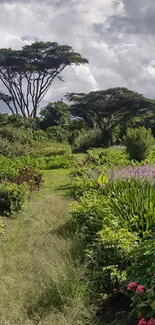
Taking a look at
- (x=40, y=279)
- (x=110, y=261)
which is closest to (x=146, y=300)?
(x=110, y=261)

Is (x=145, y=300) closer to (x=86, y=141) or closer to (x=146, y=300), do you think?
(x=146, y=300)

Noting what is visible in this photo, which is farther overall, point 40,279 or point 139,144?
point 139,144

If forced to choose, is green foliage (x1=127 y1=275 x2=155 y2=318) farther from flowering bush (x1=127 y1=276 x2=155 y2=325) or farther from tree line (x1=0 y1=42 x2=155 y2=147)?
tree line (x1=0 y1=42 x2=155 y2=147)

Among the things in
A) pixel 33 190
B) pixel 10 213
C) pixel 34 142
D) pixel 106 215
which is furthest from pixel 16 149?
pixel 106 215

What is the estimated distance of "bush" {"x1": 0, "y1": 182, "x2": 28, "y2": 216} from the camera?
774 cm

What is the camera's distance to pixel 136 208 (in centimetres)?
486

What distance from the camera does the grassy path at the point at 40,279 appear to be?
3.25m

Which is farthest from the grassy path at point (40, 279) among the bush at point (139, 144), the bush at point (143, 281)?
the bush at point (139, 144)

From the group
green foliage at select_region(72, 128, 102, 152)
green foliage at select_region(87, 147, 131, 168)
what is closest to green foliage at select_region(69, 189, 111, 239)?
green foliage at select_region(87, 147, 131, 168)

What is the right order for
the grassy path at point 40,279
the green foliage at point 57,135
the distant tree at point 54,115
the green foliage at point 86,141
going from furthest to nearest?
the distant tree at point 54,115 < the green foliage at point 57,135 < the green foliage at point 86,141 < the grassy path at point 40,279

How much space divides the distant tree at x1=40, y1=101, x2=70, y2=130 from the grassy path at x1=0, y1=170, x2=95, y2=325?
3367cm

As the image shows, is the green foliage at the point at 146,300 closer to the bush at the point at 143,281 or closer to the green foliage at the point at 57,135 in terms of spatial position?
the bush at the point at 143,281

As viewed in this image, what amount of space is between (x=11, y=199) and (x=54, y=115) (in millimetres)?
33842

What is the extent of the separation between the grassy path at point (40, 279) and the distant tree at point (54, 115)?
33.7 metres
